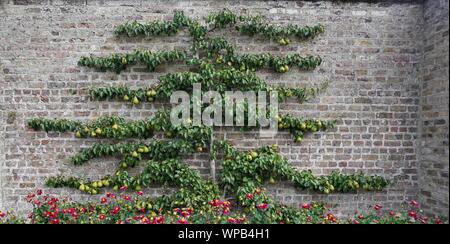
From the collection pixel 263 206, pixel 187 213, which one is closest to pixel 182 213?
pixel 187 213

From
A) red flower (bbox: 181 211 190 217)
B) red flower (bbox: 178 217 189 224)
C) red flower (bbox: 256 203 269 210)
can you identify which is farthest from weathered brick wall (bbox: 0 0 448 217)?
red flower (bbox: 178 217 189 224)

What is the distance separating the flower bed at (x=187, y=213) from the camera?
4.23 meters

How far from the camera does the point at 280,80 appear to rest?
15.6ft

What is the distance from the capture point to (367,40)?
15.6 feet

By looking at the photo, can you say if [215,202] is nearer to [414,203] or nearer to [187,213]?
[187,213]

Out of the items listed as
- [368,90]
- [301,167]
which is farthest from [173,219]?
[368,90]

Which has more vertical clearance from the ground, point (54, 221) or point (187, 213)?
point (187, 213)

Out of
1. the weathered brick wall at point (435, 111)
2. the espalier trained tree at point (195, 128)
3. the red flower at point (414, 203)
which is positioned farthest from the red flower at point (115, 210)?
the weathered brick wall at point (435, 111)

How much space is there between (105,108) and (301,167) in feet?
8.02

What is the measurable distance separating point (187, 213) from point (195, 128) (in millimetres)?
977

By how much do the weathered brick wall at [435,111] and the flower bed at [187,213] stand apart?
0.88 ft

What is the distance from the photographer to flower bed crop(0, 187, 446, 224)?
4.23 metres

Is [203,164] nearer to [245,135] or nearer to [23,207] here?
[245,135]

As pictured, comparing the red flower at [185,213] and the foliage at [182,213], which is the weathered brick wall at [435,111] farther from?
the red flower at [185,213]
